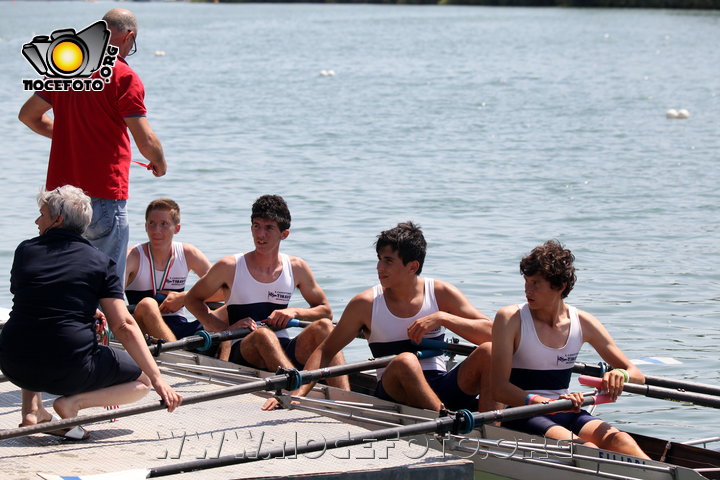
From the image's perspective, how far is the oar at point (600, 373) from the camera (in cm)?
592

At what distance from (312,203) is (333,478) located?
11714 millimetres

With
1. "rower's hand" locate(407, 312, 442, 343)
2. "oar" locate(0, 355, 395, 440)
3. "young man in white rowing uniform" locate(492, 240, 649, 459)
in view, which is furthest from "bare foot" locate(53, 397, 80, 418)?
"young man in white rowing uniform" locate(492, 240, 649, 459)

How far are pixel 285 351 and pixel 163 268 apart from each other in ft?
4.57

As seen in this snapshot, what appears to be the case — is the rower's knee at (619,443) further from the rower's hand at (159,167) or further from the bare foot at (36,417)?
the rower's hand at (159,167)

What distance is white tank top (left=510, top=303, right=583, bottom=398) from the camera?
18.9 ft

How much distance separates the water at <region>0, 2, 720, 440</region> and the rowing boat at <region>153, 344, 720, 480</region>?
203cm

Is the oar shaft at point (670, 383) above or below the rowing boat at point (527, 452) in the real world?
above

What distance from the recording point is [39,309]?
16.4 ft

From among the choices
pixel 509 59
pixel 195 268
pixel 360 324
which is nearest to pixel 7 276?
Result: pixel 195 268

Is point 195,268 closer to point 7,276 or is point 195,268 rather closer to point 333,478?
point 333,478

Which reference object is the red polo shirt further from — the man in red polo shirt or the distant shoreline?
the distant shoreline

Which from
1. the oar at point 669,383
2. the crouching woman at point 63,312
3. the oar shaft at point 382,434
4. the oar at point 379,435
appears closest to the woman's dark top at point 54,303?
the crouching woman at point 63,312

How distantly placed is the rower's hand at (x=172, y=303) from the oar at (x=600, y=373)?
2.12 meters

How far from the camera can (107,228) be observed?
635 centimetres
